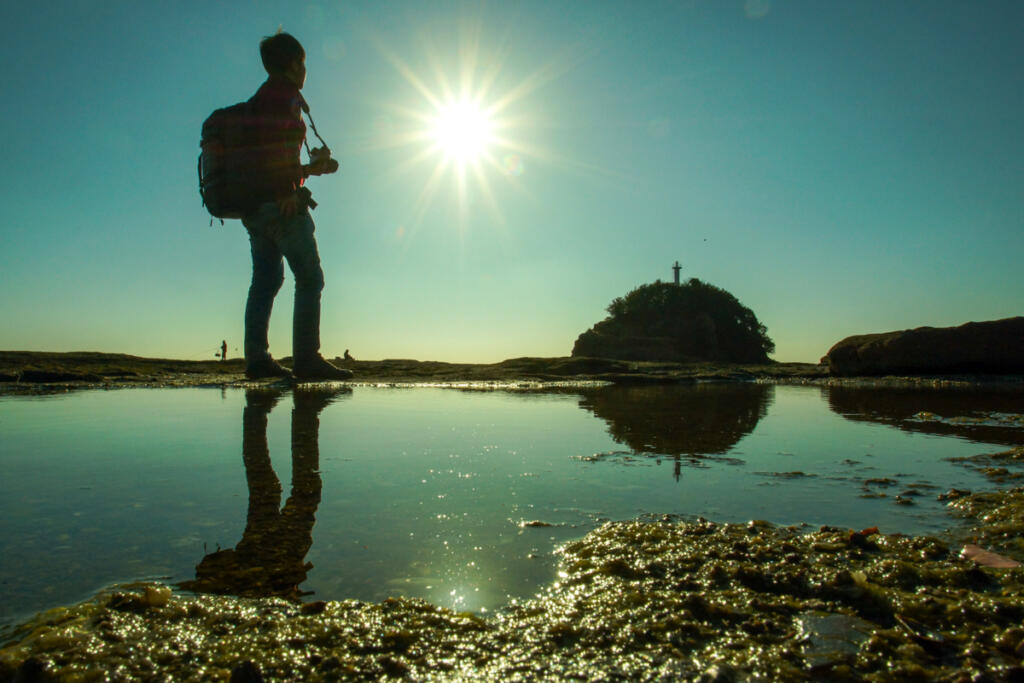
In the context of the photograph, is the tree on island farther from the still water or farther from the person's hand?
the still water

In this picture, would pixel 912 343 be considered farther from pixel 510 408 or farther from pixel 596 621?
pixel 596 621

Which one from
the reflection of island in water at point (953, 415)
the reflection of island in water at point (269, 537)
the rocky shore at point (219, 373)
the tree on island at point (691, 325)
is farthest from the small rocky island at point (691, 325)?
the reflection of island in water at point (269, 537)

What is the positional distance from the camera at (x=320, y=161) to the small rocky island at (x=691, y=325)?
21409 mm

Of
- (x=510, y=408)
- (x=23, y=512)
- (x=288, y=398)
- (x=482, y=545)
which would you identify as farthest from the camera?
(x=288, y=398)

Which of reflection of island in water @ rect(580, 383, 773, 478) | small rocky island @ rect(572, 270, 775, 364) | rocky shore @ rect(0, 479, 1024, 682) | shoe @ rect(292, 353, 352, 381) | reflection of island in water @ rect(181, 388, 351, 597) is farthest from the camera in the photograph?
small rocky island @ rect(572, 270, 775, 364)

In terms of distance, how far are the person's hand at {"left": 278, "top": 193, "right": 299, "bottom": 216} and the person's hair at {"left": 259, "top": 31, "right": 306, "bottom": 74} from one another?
6.41 ft

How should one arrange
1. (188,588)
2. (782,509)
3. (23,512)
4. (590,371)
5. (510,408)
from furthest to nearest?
(590,371)
(510,408)
(782,509)
(23,512)
(188,588)

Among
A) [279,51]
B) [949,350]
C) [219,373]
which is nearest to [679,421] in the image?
[279,51]

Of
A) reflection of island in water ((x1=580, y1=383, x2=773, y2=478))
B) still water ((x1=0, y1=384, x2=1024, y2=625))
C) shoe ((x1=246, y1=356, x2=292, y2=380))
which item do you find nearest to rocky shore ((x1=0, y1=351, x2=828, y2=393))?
shoe ((x1=246, y1=356, x2=292, y2=380))

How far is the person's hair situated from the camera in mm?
9438

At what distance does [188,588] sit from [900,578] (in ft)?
6.14

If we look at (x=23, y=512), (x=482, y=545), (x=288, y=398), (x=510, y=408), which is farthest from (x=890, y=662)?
(x=288, y=398)

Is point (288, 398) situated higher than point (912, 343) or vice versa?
point (912, 343)

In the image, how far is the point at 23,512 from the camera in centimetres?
218
